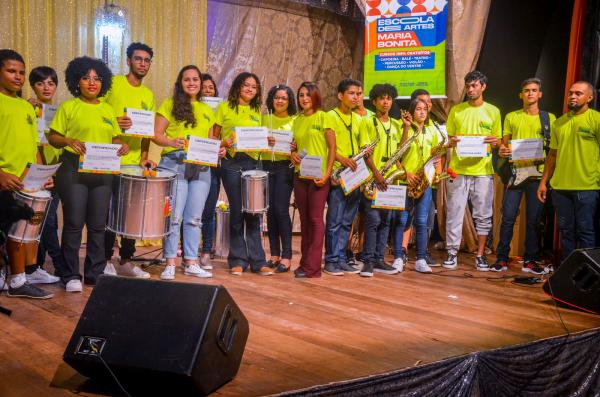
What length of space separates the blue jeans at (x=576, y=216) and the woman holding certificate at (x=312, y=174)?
6.75ft

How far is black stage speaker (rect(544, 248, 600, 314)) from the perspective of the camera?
4184 millimetres

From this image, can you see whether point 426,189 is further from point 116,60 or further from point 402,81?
point 116,60

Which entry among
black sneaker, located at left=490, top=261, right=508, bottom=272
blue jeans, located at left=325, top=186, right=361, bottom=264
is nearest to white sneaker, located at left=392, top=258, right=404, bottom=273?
blue jeans, located at left=325, top=186, right=361, bottom=264

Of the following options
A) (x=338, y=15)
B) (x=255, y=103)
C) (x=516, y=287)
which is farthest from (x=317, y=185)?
(x=338, y=15)

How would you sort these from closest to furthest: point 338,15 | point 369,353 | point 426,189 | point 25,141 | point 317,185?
point 369,353 < point 25,141 < point 317,185 < point 426,189 < point 338,15

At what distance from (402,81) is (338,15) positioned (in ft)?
7.11

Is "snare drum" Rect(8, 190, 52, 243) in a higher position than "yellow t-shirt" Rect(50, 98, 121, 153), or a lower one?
lower

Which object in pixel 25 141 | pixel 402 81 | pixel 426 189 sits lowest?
pixel 426 189

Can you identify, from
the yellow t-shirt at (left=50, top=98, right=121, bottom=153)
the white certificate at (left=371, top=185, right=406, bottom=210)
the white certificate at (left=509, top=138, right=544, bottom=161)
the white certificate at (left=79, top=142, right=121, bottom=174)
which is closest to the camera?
the white certificate at (left=79, top=142, right=121, bottom=174)

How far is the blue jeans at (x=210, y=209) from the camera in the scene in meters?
5.58

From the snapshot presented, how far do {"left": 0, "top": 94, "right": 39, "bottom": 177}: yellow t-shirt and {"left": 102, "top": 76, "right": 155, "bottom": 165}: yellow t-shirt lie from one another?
722 millimetres

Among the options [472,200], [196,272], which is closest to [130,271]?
[196,272]

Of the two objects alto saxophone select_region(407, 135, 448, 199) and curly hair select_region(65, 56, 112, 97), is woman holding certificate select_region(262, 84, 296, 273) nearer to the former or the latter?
alto saxophone select_region(407, 135, 448, 199)

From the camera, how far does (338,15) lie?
9.29 meters
